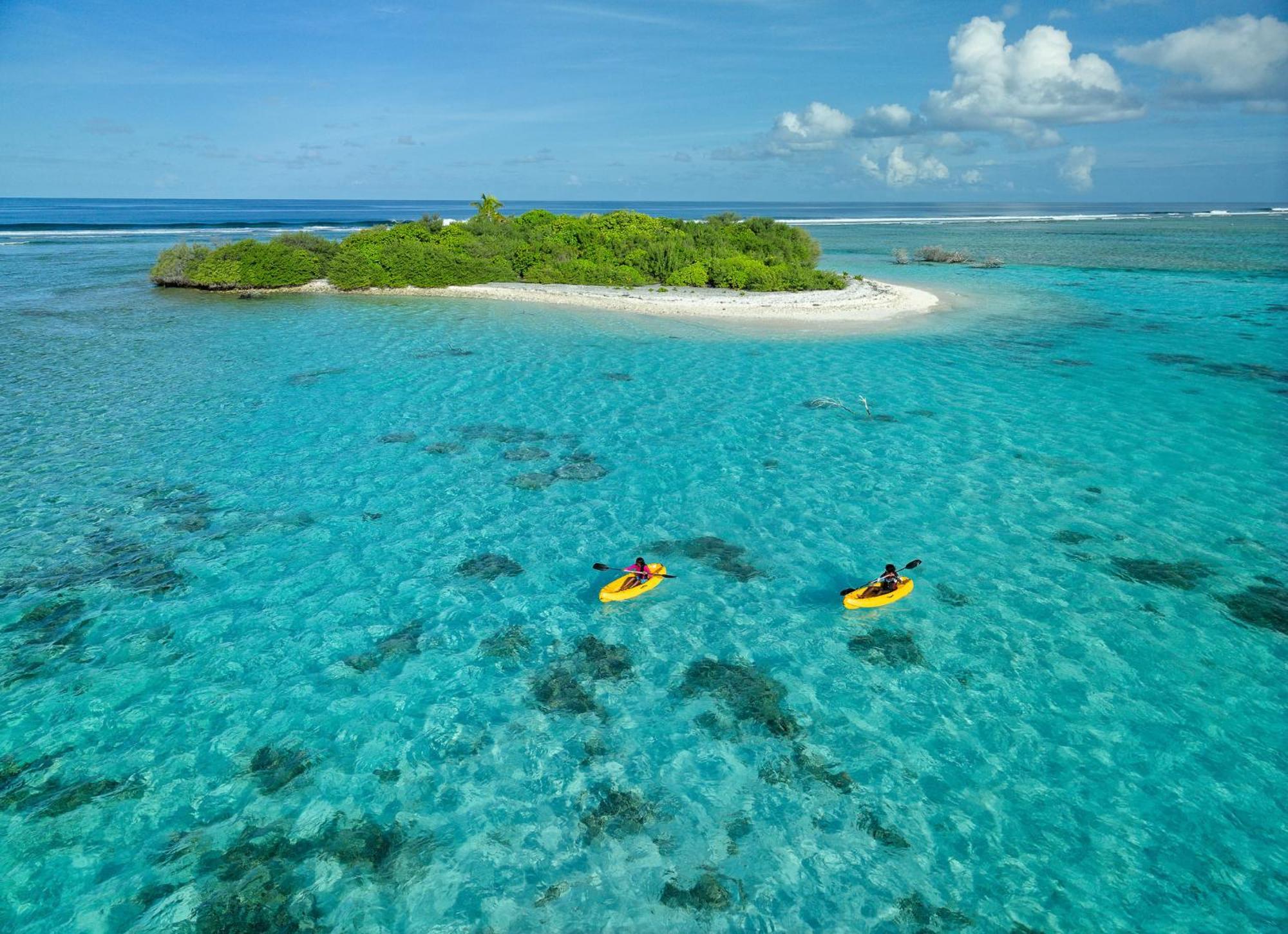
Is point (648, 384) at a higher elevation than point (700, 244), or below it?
below

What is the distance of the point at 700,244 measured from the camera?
2269 inches

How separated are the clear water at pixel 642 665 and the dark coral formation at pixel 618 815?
5cm

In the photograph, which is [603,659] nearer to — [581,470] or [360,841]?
[360,841]

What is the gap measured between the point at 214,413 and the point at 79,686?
16.2 metres

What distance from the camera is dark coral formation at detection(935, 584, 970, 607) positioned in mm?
14461

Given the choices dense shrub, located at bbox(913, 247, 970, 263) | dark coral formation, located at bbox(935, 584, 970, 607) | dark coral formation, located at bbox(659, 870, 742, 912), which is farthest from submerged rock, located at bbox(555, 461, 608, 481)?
dense shrub, located at bbox(913, 247, 970, 263)

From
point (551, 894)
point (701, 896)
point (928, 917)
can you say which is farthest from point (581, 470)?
point (928, 917)

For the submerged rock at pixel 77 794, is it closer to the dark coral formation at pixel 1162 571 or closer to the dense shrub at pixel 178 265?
the dark coral formation at pixel 1162 571

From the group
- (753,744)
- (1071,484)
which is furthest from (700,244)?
(753,744)

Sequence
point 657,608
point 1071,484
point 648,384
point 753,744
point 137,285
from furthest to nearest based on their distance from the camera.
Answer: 1. point 137,285
2. point 648,384
3. point 1071,484
4. point 657,608
5. point 753,744

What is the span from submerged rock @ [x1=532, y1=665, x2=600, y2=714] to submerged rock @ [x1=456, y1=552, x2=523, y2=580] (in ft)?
11.7

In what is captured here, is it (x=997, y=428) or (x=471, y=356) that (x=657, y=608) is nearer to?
(x=997, y=428)

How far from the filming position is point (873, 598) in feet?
46.3

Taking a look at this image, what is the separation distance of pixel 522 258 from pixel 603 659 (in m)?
51.2
